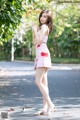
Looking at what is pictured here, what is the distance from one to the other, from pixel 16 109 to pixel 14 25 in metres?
4.30

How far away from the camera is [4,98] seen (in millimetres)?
9781

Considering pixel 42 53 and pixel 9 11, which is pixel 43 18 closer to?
pixel 42 53

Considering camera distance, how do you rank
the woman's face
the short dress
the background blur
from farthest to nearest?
the background blur
the woman's face
the short dress

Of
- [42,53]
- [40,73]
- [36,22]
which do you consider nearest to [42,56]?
[42,53]

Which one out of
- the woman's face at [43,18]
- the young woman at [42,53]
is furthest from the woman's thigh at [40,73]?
the woman's face at [43,18]

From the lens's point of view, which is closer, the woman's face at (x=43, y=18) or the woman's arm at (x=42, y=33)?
the woman's arm at (x=42, y=33)

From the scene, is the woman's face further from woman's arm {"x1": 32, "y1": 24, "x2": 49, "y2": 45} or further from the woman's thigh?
the woman's thigh

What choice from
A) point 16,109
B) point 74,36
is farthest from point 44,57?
point 74,36

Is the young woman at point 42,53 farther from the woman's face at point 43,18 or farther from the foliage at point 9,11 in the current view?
the foliage at point 9,11

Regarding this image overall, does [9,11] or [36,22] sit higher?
[9,11]

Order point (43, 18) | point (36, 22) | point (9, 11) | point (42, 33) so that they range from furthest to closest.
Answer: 1. point (36, 22)
2. point (9, 11)
3. point (43, 18)
4. point (42, 33)

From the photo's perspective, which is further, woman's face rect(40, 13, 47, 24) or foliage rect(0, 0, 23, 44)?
foliage rect(0, 0, 23, 44)

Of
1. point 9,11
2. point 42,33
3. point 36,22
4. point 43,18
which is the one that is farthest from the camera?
point 36,22

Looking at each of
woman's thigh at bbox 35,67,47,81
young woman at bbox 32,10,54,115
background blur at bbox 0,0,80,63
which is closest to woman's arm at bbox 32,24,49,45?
young woman at bbox 32,10,54,115
